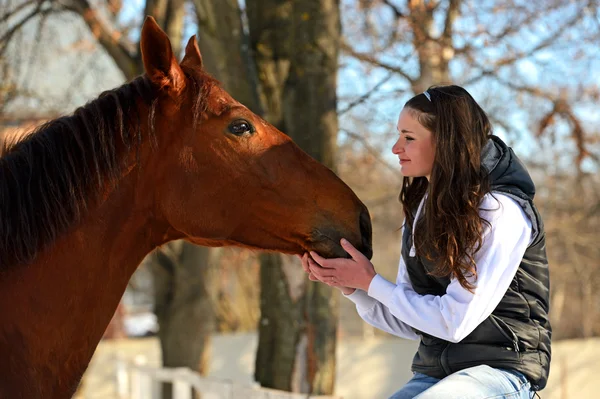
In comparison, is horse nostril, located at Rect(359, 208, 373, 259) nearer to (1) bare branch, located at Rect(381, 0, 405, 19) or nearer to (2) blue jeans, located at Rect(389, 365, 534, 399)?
(2) blue jeans, located at Rect(389, 365, 534, 399)

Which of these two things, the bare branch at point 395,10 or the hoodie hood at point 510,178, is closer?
the hoodie hood at point 510,178

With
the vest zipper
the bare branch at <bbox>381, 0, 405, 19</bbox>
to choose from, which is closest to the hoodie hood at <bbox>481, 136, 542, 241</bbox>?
the vest zipper

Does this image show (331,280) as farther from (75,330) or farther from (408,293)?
(75,330)

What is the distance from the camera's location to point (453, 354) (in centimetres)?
229

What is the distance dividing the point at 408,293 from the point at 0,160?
4.67ft

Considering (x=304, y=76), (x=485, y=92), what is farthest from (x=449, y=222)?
(x=485, y=92)

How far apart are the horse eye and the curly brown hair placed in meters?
0.59

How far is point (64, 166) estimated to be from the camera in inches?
90.2

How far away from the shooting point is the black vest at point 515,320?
2217 millimetres

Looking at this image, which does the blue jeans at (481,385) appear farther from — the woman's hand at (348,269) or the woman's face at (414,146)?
the woman's face at (414,146)

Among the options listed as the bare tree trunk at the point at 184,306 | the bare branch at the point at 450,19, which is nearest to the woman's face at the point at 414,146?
the bare branch at the point at 450,19

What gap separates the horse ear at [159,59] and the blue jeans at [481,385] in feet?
4.47

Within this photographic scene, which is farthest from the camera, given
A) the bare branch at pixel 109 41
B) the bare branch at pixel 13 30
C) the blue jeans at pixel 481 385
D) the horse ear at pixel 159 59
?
the bare branch at pixel 109 41

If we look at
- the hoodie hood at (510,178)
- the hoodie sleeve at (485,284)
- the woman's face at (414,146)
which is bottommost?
the hoodie sleeve at (485,284)
